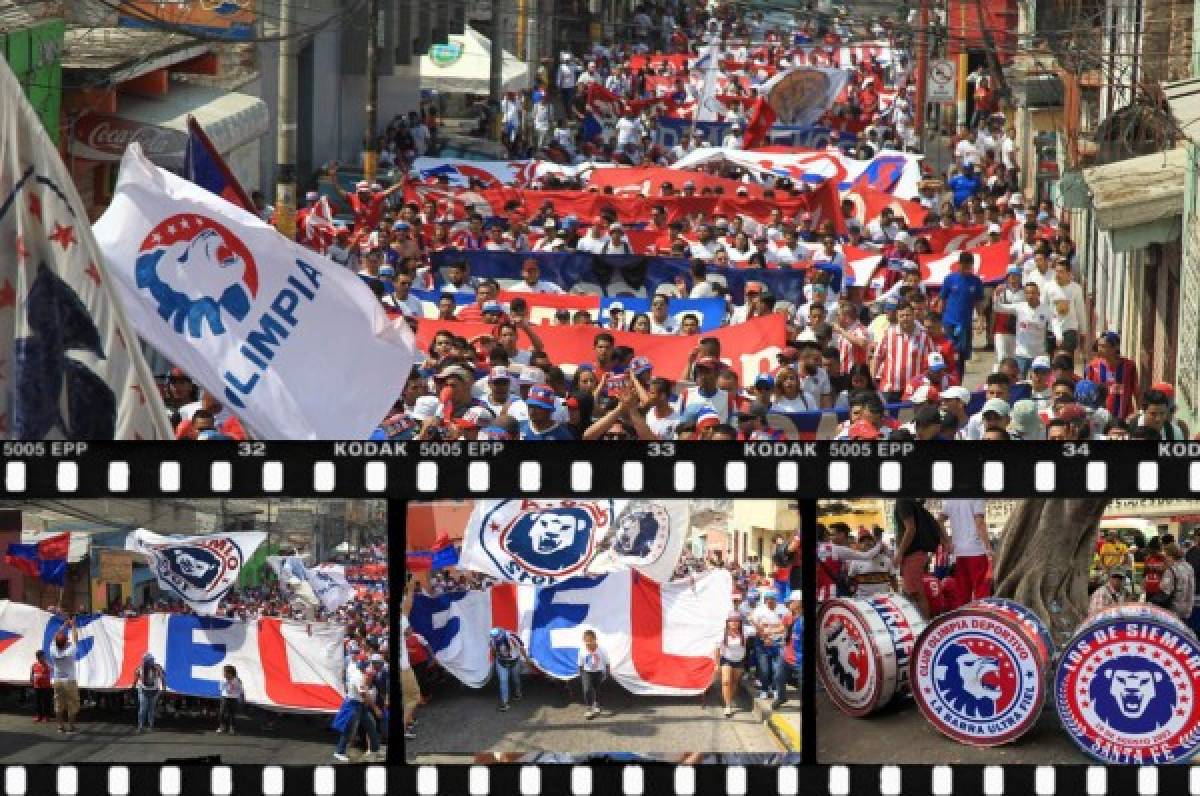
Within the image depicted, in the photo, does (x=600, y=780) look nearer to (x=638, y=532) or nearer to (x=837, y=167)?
(x=638, y=532)

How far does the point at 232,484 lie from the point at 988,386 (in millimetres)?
9299

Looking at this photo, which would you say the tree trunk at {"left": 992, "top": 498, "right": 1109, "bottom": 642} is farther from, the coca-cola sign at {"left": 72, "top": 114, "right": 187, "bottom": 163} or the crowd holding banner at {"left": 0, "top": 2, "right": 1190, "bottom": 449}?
the coca-cola sign at {"left": 72, "top": 114, "right": 187, "bottom": 163}

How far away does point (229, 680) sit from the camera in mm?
6457

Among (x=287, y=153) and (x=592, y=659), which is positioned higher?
(x=287, y=153)

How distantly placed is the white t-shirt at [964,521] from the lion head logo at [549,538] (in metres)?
0.82

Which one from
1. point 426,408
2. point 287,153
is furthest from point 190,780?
point 287,153

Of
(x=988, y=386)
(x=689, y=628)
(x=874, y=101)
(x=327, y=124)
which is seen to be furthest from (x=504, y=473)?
(x=874, y=101)

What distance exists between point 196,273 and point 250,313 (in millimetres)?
312

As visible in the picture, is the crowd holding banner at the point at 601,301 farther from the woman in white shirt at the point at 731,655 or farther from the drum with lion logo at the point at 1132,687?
the drum with lion logo at the point at 1132,687

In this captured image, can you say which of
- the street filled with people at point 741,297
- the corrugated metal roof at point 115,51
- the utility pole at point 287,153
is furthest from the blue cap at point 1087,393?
the corrugated metal roof at point 115,51

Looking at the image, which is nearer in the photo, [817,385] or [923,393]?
[923,393]

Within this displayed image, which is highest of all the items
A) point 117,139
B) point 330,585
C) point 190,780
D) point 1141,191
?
point 117,139

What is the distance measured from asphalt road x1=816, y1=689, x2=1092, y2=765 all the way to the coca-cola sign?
20.9 m

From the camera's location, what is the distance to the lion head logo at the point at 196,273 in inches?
454
